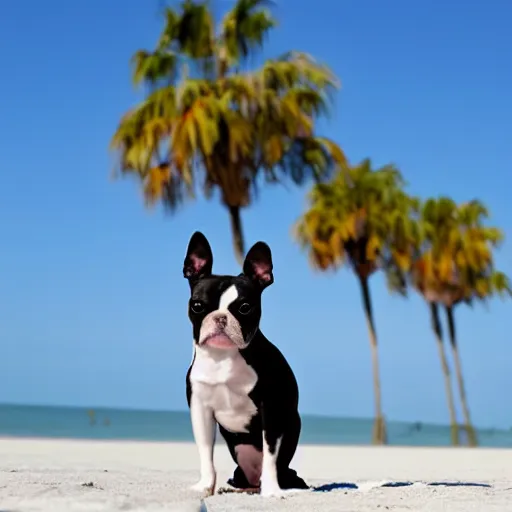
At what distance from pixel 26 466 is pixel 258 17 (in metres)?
12.1

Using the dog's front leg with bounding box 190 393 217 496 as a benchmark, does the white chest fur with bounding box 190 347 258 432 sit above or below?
above

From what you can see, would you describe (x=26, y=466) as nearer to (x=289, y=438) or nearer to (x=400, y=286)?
(x=289, y=438)

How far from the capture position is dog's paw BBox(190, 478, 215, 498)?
6.00 m

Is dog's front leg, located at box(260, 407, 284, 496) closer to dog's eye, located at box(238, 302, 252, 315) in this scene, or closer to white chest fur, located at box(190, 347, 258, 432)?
white chest fur, located at box(190, 347, 258, 432)

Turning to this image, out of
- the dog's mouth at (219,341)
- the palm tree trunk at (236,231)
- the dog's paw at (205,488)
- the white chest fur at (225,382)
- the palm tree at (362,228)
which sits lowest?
the dog's paw at (205,488)

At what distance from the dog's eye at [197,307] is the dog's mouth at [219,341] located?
189mm

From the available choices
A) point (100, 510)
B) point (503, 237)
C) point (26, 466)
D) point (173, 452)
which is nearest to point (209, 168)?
point (173, 452)

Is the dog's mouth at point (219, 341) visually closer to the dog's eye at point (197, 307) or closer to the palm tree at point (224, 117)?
the dog's eye at point (197, 307)

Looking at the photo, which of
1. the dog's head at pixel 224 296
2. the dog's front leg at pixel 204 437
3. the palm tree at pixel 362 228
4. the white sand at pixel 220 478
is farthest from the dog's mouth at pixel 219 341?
the palm tree at pixel 362 228

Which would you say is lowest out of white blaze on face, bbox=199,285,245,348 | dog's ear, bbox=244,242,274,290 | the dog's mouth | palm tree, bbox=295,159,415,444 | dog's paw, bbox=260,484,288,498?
dog's paw, bbox=260,484,288,498

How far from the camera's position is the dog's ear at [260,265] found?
19.9ft

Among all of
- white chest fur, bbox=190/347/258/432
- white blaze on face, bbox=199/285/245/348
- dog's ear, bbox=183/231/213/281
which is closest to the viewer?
white blaze on face, bbox=199/285/245/348

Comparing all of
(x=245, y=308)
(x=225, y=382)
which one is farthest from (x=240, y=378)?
(x=245, y=308)

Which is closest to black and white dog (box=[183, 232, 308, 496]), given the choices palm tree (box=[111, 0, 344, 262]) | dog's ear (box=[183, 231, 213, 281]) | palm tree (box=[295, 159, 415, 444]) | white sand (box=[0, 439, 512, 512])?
dog's ear (box=[183, 231, 213, 281])
